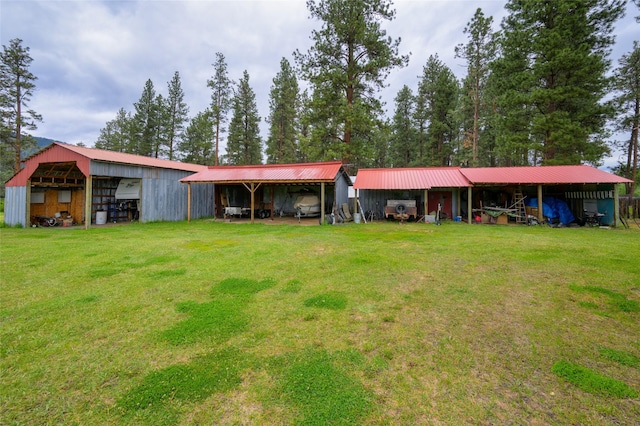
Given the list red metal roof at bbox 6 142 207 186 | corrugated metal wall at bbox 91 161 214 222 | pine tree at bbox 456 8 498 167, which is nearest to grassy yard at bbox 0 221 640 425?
red metal roof at bbox 6 142 207 186

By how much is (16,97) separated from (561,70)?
39.7 meters

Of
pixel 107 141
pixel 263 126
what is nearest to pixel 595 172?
pixel 263 126

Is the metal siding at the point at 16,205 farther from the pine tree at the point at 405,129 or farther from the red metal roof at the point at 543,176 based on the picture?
the pine tree at the point at 405,129

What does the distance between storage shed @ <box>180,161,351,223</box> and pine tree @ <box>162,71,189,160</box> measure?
18.6 m

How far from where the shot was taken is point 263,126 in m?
36.3

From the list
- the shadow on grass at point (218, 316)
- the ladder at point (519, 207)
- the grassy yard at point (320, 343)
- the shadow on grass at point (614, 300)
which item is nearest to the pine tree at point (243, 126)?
the ladder at point (519, 207)

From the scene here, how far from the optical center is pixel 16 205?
14414 mm

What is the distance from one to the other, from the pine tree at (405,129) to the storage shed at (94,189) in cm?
2673

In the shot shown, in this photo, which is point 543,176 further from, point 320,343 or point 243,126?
point 243,126

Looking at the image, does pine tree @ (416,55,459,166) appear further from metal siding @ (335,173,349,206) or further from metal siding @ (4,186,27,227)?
metal siding @ (4,186,27,227)

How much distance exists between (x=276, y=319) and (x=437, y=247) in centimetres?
640

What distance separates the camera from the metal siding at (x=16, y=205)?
14195 mm

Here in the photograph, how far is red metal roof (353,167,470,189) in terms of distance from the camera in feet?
51.6

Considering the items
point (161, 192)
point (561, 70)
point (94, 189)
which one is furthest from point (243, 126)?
point (561, 70)
